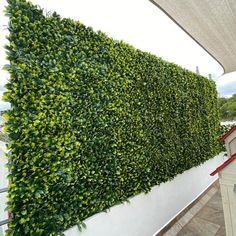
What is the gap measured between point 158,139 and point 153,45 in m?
2.19

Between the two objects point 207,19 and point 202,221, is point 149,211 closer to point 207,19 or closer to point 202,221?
point 202,221

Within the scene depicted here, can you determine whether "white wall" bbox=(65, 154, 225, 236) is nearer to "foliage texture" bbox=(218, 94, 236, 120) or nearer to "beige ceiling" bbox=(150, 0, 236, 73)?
"beige ceiling" bbox=(150, 0, 236, 73)

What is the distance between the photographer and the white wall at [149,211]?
1.99 m

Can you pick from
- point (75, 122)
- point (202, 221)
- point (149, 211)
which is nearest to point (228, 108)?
point (202, 221)

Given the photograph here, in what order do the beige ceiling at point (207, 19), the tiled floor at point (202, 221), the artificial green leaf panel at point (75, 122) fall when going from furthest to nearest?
the beige ceiling at point (207, 19) → the tiled floor at point (202, 221) → the artificial green leaf panel at point (75, 122)

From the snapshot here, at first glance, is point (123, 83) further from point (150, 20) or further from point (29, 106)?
point (150, 20)

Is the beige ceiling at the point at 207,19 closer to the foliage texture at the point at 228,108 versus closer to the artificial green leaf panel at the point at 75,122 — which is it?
the artificial green leaf panel at the point at 75,122

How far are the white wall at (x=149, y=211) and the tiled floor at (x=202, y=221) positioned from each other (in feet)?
0.58

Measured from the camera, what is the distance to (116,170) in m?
2.19

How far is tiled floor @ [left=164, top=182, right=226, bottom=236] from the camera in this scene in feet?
9.31

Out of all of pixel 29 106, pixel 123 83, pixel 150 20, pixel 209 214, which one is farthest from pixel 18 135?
pixel 209 214

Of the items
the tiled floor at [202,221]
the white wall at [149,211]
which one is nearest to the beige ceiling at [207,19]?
the white wall at [149,211]

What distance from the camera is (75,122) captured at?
1.82 meters

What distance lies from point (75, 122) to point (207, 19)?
141 inches
